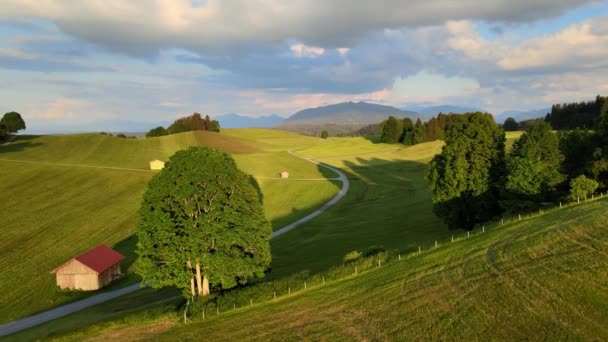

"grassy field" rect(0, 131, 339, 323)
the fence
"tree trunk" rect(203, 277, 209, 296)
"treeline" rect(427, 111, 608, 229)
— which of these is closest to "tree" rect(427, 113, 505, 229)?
"treeline" rect(427, 111, 608, 229)

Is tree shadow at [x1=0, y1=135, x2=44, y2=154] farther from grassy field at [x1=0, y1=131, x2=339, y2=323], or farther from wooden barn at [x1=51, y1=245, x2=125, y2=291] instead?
wooden barn at [x1=51, y1=245, x2=125, y2=291]

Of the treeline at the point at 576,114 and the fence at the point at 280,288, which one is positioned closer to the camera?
the fence at the point at 280,288

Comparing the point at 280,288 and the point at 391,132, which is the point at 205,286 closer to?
the point at 280,288

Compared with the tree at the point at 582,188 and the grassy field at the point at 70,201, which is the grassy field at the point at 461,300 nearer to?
the tree at the point at 582,188

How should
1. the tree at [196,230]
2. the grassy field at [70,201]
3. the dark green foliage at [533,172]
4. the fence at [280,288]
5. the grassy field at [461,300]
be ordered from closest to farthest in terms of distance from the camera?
the grassy field at [461,300] < the fence at [280,288] < the tree at [196,230] < the dark green foliage at [533,172] < the grassy field at [70,201]

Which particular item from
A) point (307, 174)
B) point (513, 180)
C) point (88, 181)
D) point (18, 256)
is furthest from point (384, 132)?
point (18, 256)

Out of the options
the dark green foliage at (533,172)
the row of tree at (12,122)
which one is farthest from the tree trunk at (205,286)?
the row of tree at (12,122)

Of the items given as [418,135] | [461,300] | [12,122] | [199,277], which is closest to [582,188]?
[461,300]
